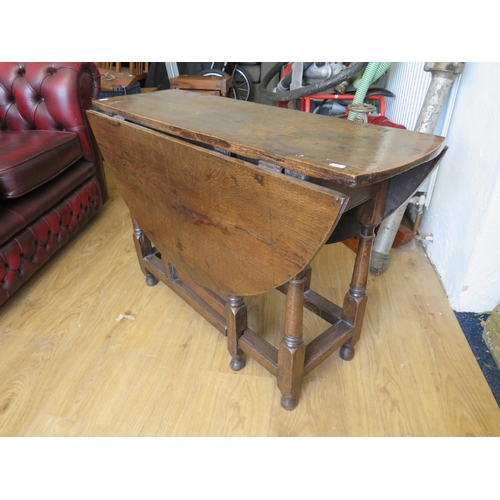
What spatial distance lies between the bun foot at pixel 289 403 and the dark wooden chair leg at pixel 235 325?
21cm

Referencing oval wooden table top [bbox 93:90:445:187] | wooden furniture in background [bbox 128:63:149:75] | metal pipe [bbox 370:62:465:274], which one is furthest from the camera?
wooden furniture in background [bbox 128:63:149:75]

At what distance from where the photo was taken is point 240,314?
118 cm

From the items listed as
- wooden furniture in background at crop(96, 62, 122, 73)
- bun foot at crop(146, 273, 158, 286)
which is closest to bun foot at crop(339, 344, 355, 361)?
bun foot at crop(146, 273, 158, 286)

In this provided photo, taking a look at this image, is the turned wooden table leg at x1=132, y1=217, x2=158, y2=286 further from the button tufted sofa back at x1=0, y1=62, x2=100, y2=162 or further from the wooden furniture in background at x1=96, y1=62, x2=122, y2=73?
the wooden furniture in background at x1=96, y1=62, x2=122, y2=73

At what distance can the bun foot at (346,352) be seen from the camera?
133 centimetres

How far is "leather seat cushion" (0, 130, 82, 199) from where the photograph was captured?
1528 millimetres

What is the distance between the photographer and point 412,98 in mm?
1971

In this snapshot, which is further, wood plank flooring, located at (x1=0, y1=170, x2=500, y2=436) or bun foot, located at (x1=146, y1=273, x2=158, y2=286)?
bun foot, located at (x1=146, y1=273, x2=158, y2=286)

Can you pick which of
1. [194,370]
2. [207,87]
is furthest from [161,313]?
[207,87]

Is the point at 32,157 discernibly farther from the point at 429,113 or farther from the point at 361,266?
the point at 429,113

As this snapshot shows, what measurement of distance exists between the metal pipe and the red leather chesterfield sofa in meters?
1.53
